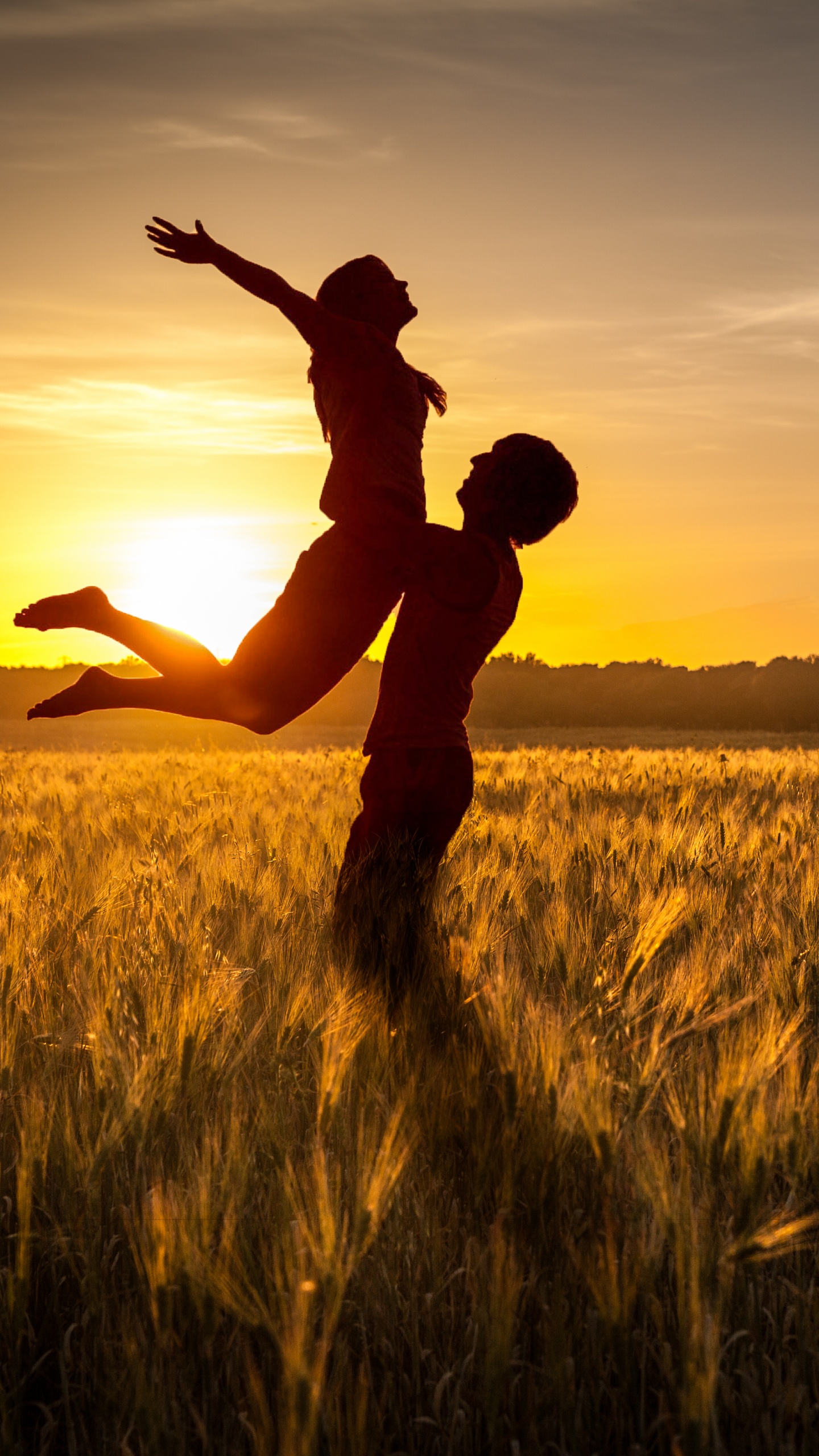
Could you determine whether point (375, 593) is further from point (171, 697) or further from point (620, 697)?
point (620, 697)

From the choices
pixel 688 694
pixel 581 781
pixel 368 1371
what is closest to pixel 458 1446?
pixel 368 1371

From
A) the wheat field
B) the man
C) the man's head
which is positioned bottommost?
the wheat field

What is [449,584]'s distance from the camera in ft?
9.21

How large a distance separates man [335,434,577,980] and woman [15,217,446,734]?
0.22 m

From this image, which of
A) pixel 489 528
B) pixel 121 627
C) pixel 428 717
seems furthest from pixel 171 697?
pixel 489 528

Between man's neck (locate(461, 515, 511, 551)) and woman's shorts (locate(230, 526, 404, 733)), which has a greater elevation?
man's neck (locate(461, 515, 511, 551))

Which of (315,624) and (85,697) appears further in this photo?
(85,697)

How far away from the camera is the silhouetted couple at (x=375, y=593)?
2920 mm

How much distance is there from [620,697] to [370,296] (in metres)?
33.0

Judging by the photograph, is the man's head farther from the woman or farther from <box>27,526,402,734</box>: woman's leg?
<box>27,526,402,734</box>: woman's leg

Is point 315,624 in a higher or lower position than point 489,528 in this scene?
lower

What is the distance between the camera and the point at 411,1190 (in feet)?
5.78

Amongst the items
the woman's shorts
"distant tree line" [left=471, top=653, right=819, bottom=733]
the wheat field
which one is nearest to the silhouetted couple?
the woman's shorts

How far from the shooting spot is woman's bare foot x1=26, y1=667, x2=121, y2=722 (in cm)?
330
